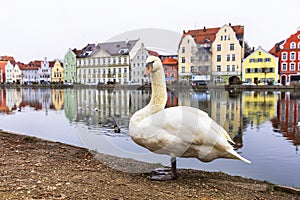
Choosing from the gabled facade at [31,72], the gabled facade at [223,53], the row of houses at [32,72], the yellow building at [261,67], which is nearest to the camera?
the yellow building at [261,67]

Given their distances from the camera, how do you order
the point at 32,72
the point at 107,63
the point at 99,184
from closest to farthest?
1. the point at 99,184
2. the point at 107,63
3. the point at 32,72

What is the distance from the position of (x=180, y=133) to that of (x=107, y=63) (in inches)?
3004

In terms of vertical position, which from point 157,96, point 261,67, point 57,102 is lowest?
point 57,102

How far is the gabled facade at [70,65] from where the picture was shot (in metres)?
91.7

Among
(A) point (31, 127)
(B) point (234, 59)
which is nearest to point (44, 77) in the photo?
(B) point (234, 59)

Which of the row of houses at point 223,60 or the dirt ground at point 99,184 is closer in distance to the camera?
the dirt ground at point 99,184

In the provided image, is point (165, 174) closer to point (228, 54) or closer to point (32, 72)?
point (228, 54)

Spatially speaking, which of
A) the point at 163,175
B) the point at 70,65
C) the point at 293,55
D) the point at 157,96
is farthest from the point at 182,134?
the point at 70,65

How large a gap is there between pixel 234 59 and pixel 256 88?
45.9 feet

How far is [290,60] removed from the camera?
58938 mm

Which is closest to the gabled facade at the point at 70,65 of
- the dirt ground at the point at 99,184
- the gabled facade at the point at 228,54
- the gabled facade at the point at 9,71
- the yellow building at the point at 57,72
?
the yellow building at the point at 57,72

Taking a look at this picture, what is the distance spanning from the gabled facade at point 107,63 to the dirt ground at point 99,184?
2483 inches

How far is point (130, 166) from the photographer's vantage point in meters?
5.93

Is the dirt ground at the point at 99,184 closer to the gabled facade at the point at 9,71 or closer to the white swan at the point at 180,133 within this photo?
the white swan at the point at 180,133
